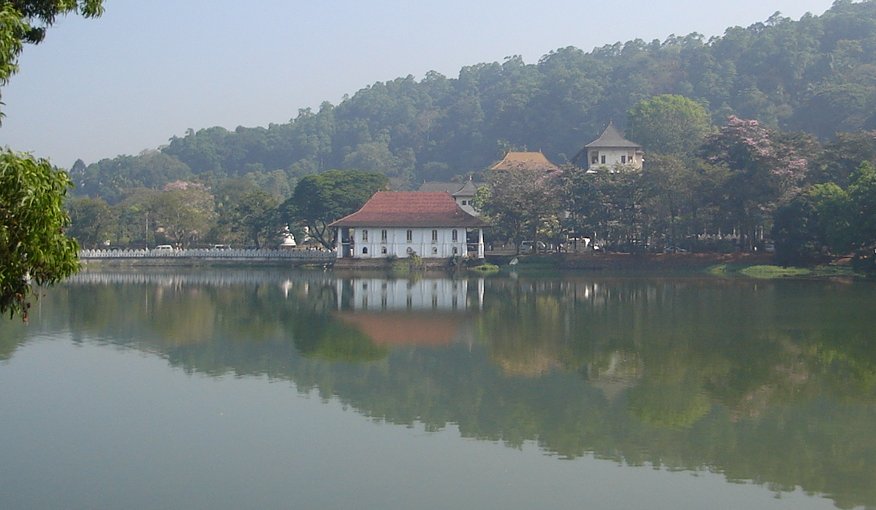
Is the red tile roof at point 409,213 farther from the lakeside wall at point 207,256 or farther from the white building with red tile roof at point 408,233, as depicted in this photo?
the lakeside wall at point 207,256

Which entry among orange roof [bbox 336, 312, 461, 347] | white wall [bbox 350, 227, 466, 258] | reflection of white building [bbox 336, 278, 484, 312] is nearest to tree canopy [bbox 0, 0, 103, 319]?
orange roof [bbox 336, 312, 461, 347]

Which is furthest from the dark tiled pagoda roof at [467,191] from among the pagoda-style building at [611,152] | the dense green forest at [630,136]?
the dense green forest at [630,136]

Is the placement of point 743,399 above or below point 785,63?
below

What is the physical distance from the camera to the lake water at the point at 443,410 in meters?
9.62

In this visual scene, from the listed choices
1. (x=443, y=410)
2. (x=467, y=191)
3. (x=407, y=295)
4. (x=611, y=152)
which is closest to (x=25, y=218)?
(x=443, y=410)

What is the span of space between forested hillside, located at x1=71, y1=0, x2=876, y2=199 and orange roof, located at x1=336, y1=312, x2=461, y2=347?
6035 cm

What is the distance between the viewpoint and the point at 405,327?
23.4 meters

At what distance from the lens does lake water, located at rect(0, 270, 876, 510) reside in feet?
31.6

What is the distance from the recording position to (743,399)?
13711 mm

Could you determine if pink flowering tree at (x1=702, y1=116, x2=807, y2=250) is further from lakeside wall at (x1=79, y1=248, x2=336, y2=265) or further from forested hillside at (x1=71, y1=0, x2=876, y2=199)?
forested hillside at (x1=71, y1=0, x2=876, y2=199)

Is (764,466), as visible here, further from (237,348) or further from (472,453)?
(237,348)

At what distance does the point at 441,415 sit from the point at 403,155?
118877mm

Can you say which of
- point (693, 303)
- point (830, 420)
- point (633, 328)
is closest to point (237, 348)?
point (633, 328)

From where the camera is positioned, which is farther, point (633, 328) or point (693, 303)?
point (693, 303)
